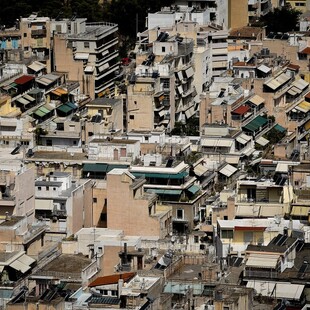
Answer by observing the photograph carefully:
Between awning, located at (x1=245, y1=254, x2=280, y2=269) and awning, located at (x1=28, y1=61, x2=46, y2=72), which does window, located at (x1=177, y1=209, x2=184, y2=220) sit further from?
awning, located at (x1=28, y1=61, x2=46, y2=72)

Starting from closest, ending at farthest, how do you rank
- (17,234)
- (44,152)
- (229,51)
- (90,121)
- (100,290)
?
1. (100,290)
2. (17,234)
3. (44,152)
4. (90,121)
5. (229,51)

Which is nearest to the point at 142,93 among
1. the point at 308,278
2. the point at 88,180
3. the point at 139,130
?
the point at 139,130

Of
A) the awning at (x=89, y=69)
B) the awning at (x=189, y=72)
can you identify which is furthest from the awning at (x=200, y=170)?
the awning at (x=89, y=69)

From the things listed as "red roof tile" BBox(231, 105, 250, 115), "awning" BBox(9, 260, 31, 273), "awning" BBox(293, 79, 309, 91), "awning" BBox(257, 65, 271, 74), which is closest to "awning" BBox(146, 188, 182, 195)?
"awning" BBox(9, 260, 31, 273)

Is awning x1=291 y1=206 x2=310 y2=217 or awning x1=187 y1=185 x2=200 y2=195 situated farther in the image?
awning x1=187 y1=185 x2=200 y2=195

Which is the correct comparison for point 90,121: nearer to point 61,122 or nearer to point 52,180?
point 61,122

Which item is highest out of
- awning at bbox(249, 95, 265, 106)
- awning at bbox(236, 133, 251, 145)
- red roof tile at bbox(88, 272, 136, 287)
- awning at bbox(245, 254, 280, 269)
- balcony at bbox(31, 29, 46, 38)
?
balcony at bbox(31, 29, 46, 38)

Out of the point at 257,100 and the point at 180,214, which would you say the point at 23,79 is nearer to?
the point at 257,100
